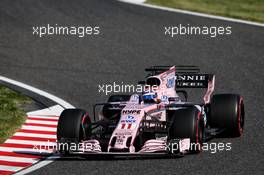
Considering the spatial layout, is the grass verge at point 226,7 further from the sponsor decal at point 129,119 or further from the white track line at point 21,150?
the white track line at point 21,150

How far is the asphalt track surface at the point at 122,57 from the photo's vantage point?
13234 mm

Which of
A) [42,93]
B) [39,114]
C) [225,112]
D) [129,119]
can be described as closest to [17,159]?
[129,119]

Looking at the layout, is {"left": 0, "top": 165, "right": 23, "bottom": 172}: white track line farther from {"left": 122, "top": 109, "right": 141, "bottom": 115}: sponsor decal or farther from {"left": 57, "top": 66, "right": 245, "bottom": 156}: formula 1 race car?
{"left": 122, "top": 109, "right": 141, "bottom": 115}: sponsor decal

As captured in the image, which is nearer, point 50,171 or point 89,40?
point 50,171

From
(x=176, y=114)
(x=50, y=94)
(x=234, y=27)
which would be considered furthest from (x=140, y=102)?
(x=234, y=27)

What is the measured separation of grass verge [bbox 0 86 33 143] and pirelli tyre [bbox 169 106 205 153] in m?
3.29

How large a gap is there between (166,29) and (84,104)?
8033 millimetres

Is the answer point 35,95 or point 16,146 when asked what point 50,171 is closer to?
point 16,146

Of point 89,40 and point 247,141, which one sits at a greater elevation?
point 89,40

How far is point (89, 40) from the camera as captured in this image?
78.8 ft

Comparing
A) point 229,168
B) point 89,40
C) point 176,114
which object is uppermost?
point 89,40

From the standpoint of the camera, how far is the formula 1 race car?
43.3 feet

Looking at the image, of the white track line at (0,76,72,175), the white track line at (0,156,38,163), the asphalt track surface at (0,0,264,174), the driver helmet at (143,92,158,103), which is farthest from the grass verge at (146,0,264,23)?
the white track line at (0,156,38,163)

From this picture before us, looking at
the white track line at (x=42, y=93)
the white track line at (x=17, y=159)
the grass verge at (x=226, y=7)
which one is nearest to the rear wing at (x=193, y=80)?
the white track line at (x=42, y=93)
